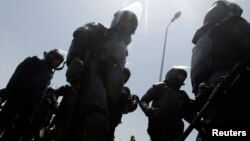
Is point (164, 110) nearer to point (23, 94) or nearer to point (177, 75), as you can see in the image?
point (177, 75)

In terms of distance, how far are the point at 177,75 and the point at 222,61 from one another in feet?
6.35

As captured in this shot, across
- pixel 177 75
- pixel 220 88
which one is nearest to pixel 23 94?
pixel 177 75

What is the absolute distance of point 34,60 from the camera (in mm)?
5824

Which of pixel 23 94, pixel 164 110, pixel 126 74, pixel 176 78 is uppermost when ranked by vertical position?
pixel 23 94

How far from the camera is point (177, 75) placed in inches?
221

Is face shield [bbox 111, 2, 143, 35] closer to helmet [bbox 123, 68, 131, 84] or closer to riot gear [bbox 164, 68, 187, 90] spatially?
helmet [bbox 123, 68, 131, 84]

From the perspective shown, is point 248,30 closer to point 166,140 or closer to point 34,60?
point 166,140

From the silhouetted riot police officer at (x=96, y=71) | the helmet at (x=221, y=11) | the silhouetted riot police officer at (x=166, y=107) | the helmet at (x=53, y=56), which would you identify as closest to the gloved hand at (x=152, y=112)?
the silhouetted riot police officer at (x=166, y=107)

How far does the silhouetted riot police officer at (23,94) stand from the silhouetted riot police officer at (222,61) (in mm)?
2777

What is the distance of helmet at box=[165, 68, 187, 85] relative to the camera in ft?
18.4

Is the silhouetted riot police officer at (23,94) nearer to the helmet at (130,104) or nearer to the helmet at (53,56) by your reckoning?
the helmet at (53,56)

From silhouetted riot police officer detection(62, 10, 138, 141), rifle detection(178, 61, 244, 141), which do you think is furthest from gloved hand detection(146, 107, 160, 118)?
rifle detection(178, 61, 244, 141)

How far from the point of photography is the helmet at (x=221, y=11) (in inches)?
167

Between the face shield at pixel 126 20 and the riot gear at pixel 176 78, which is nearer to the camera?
the face shield at pixel 126 20
